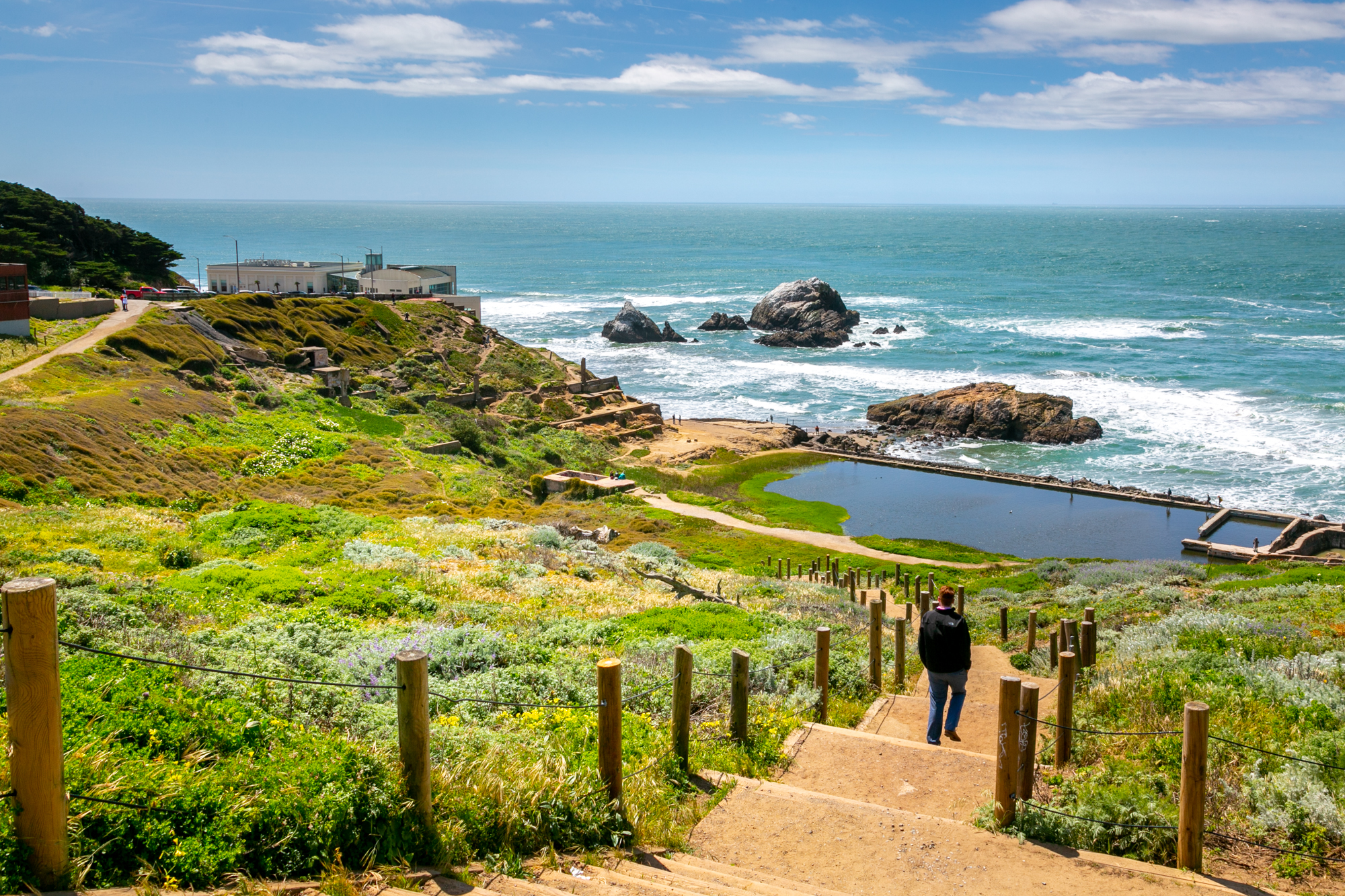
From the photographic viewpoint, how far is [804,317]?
106062 millimetres

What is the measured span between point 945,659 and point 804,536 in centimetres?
3194

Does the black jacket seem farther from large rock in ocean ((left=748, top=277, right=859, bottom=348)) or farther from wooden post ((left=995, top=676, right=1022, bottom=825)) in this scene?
large rock in ocean ((left=748, top=277, right=859, bottom=348))

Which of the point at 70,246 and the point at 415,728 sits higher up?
the point at 70,246

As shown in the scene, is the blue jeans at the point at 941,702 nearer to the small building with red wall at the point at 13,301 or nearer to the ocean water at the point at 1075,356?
the ocean water at the point at 1075,356

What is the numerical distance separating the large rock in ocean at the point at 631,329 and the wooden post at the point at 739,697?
313 feet

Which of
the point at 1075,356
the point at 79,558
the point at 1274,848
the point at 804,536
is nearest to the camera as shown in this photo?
the point at 1274,848

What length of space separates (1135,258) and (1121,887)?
678 feet

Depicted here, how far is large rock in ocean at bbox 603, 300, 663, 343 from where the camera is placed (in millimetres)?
103625

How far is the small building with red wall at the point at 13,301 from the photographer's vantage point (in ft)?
138

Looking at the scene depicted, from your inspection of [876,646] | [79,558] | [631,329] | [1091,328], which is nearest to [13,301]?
[79,558]

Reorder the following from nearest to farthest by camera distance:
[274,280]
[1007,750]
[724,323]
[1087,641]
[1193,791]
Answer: [1193,791], [1007,750], [1087,641], [274,280], [724,323]

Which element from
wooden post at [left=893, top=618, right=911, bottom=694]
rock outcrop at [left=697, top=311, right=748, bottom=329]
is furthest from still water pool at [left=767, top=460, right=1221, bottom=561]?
rock outcrop at [left=697, top=311, right=748, bottom=329]

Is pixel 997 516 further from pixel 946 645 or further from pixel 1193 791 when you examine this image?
pixel 1193 791

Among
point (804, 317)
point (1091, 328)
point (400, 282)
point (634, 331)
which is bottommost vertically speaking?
point (634, 331)
